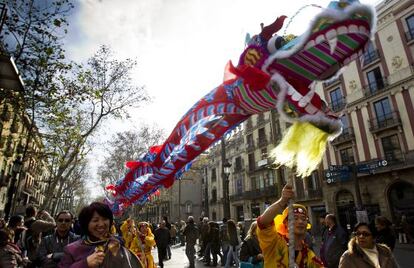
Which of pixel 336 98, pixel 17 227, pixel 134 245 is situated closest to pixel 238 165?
pixel 336 98

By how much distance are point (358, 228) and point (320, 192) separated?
23185 millimetres

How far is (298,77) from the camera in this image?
1.96 m

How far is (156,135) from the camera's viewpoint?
92.7 feet

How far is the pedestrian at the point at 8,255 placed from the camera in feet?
12.8

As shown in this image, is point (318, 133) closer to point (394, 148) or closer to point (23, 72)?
point (23, 72)

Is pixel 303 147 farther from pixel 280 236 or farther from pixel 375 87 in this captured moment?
pixel 375 87

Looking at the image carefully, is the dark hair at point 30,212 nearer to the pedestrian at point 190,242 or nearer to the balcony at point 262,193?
the pedestrian at point 190,242

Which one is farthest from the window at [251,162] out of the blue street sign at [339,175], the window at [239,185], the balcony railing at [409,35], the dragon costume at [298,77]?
the dragon costume at [298,77]

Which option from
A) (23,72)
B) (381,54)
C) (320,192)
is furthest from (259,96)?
(320,192)

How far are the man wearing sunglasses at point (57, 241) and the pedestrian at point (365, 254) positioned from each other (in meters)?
3.28

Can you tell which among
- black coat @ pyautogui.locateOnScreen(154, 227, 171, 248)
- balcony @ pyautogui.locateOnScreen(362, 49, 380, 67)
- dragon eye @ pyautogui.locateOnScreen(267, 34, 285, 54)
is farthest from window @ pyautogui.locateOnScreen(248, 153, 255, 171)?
dragon eye @ pyautogui.locateOnScreen(267, 34, 285, 54)

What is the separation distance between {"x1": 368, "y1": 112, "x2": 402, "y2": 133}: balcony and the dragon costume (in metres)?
21.1

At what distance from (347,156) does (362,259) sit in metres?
21.7

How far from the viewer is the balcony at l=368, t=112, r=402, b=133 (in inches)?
768
